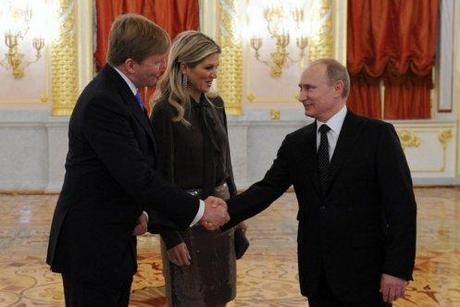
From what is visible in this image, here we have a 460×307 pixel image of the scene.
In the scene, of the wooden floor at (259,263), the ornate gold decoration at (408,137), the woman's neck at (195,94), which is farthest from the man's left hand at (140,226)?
the ornate gold decoration at (408,137)

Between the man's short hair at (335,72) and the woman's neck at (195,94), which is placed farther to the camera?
the woman's neck at (195,94)

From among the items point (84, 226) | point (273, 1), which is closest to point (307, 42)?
point (273, 1)

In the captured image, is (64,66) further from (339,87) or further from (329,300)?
(329,300)

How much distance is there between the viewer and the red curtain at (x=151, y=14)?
355 inches

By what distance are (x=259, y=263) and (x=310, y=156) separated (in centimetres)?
283

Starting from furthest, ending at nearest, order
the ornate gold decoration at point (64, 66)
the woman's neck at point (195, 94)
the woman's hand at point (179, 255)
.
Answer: the ornate gold decoration at point (64, 66)
the woman's neck at point (195, 94)
the woman's hand at point (179, 255)

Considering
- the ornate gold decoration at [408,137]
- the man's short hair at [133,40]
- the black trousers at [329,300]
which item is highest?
the man's short hair at [133,40]

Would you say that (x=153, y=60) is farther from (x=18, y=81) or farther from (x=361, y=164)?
(x=18, y=81)

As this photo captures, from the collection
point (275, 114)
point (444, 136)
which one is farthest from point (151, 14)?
point (444, 136)

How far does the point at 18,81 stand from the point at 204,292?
7.13 meters

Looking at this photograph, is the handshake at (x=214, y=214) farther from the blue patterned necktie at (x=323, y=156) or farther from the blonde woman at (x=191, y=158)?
the blue patterned necktie at (x=323, y=156)

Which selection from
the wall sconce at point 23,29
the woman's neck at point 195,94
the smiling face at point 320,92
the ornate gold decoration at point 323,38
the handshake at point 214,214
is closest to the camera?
the smiling face at point 320,92

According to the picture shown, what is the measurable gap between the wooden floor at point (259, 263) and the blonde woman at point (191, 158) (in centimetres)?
139

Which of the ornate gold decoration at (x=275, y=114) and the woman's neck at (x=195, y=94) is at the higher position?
the woman's neck at (x=195, y=94)
